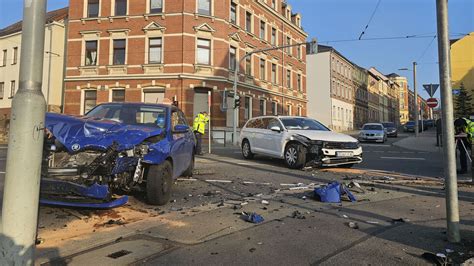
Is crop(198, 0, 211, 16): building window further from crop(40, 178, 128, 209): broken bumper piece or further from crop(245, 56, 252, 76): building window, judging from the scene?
crop(40, 178, 128, 209): broken bumper piece

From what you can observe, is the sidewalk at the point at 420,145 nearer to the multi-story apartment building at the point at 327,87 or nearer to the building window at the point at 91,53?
the building window at the point at 91,53

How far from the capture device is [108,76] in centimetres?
3122

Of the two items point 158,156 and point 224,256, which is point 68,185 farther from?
point 224,256

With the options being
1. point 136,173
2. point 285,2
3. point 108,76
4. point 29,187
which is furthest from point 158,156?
Answer: point 285,2

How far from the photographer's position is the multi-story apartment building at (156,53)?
3016 cm

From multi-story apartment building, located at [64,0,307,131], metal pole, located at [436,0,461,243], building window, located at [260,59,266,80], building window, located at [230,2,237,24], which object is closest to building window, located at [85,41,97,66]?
multi-story apartment building, located at [64,0,307,131]

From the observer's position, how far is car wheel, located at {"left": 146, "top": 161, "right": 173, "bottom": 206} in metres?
6.32

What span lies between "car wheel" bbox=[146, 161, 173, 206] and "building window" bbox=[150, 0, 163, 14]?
26.7 m

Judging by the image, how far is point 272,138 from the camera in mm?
13008

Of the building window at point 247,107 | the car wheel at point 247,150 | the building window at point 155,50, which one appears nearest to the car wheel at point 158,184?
the car wheel at point 247,150

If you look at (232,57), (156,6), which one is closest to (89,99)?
(156,6)

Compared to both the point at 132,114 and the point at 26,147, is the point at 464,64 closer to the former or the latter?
the point at 132,114

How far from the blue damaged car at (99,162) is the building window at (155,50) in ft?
82.7

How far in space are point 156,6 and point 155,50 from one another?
3458 mm
